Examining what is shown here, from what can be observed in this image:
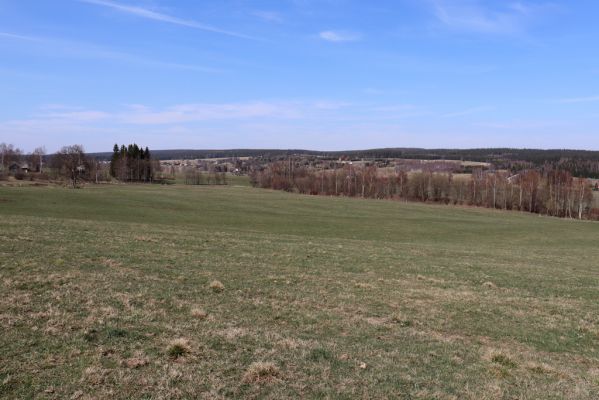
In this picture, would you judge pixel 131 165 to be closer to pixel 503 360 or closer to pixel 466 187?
pixel 466 187

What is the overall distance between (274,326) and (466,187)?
12730 centimetres

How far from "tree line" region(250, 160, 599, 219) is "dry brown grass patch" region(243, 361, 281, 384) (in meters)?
109

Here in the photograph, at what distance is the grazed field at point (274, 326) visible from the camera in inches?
283

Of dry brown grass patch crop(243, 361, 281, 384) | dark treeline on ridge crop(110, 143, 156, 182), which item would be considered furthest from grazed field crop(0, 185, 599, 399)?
dark treeline on ridge crop(110, 143, 156, 182)

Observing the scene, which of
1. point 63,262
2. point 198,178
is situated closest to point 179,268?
point 63,262

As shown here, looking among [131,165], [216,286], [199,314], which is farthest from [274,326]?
[131,165]

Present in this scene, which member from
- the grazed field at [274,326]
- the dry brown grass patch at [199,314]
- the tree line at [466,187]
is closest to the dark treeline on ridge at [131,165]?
the tree line at [466,187]

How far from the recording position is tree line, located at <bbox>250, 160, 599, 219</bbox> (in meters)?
110

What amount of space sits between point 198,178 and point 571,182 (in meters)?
119

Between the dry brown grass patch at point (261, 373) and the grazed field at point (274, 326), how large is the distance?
2 centimetres

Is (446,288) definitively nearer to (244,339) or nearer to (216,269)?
(216,269)

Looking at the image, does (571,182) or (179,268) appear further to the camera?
(571,182)

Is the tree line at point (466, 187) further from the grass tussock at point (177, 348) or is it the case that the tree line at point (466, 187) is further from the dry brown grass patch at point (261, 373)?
the grass tussock at point (177, 348)

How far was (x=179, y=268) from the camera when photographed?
16.3 meters
